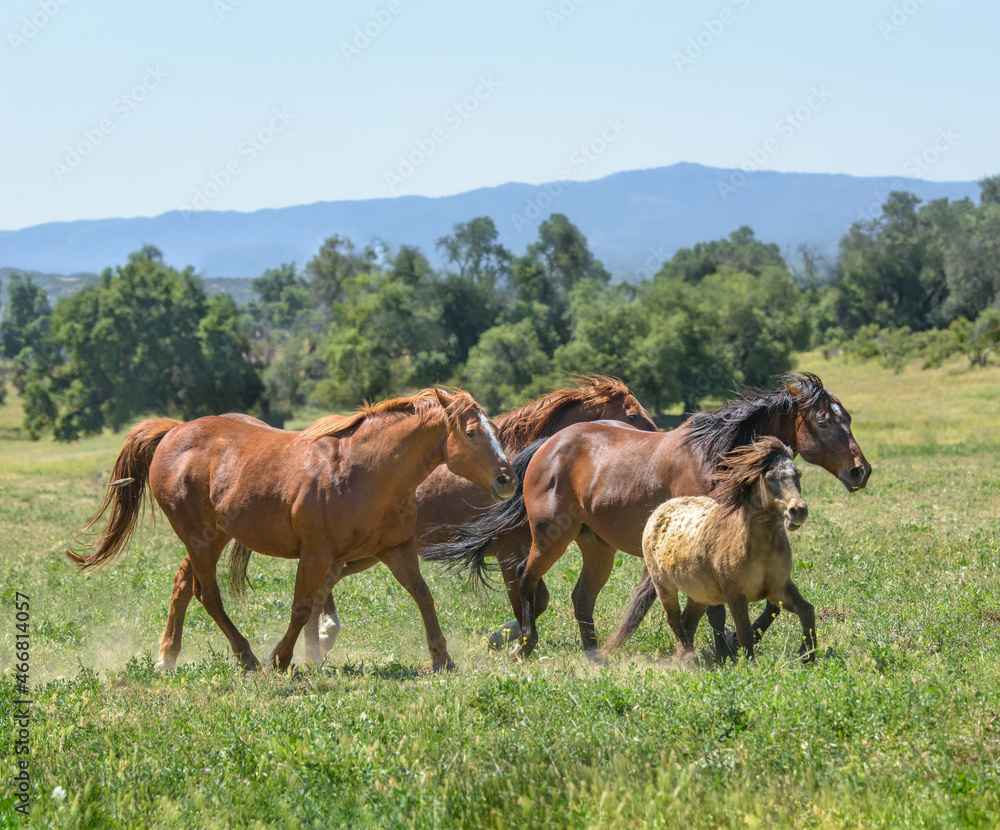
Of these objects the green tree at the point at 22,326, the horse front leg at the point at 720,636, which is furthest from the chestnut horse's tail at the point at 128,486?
the green tree at the point at 22,326

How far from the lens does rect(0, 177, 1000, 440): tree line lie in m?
60.8

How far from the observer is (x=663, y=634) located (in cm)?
823

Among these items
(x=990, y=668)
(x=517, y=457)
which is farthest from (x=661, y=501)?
(x=990, y=668)

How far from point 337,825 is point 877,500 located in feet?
49.0

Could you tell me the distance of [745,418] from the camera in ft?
24.4

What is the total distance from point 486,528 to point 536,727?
3.94 meters

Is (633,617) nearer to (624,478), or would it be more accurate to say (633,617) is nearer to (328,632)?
(624,478)

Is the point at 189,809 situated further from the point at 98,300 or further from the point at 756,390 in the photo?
the point at 98,300

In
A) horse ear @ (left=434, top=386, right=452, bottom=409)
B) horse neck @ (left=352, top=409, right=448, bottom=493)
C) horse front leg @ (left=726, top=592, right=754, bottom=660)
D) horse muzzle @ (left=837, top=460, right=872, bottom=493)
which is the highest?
horse ear @ (left=434, top=386, right=452, bottom=409)

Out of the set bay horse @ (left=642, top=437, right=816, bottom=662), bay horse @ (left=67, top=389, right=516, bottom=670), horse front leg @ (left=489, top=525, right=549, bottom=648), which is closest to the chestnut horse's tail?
bay horse @ (left=67, top=389, right=516, bottom=670)

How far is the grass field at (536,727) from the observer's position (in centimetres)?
438

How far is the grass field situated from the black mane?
171 centimetres

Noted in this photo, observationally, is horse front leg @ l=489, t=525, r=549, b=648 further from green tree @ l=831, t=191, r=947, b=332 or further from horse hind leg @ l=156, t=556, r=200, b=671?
green tree @ l=831, t=191, r=947, b=332

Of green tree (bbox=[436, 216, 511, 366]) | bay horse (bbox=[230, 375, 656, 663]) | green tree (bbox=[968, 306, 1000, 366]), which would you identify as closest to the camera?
bay horse (bbox=[230, 375, 656, 663])
